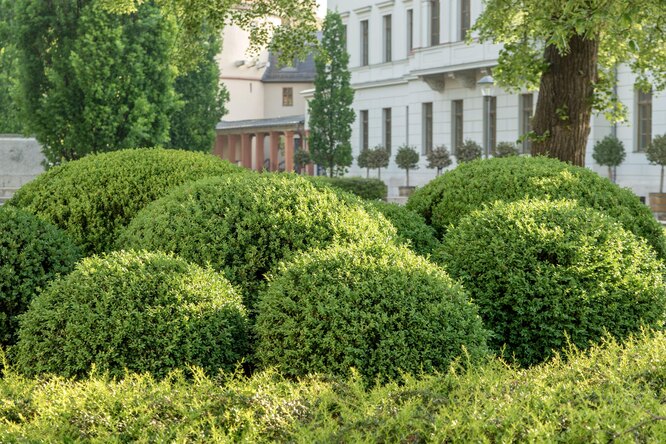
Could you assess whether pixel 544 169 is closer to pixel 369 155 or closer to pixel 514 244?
pixel 514 244

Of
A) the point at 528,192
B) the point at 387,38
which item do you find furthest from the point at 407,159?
the point at 528,192

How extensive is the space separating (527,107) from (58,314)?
3689 cm

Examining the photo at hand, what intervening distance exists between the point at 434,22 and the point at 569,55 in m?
33.9

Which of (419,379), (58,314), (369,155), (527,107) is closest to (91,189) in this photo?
(58,314)

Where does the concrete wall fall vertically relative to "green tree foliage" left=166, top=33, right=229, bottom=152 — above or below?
below

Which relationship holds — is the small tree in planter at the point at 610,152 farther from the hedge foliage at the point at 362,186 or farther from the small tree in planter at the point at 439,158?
the small tree in planter at the point at 439,158

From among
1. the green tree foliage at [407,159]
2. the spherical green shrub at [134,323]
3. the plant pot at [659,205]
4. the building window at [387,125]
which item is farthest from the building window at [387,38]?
the spherical green shrub at [134,323]

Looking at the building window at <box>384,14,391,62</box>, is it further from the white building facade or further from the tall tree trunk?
the tall tree trunk

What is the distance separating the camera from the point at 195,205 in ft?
24.9

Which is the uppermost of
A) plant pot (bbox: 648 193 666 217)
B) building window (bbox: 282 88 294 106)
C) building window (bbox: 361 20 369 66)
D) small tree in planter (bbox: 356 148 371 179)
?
building window (bbox: 361 20 369 66)

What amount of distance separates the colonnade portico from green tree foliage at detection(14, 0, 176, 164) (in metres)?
30.5

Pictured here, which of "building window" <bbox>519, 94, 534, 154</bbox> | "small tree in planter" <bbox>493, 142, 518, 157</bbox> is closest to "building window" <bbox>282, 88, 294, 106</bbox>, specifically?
"building window" <bbox>519, 94, 534, 154</bbox>

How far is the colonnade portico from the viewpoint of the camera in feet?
216

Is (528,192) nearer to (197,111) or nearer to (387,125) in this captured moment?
(197,111)
